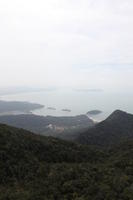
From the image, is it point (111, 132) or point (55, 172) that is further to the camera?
point (111, 132)

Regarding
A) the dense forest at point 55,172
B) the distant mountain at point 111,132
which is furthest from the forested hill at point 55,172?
the distant mountain at point 111,132

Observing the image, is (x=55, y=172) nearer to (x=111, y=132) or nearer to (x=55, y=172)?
(x=55, y=172)

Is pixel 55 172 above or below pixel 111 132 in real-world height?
below

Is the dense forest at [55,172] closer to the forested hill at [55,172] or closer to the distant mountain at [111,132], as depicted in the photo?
the forested hill at [55,172]

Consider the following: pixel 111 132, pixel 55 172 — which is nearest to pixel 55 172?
pixel 55 172

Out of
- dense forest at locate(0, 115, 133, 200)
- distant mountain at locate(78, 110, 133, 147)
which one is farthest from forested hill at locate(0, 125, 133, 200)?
distant mountain at locate(78, 110, 133, 147)

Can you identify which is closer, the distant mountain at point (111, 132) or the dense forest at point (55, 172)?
the dense forest at point (55, 172)

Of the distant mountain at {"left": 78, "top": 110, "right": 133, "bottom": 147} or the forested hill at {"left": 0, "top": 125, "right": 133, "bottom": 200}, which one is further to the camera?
the distant mountain at {"left": 78, "top": 110, "right": 133, "bottom": 147}

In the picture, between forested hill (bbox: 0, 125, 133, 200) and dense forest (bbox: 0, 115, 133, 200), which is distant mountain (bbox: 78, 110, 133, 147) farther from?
dense forest (bbox: 0, 115, 133, 200)
